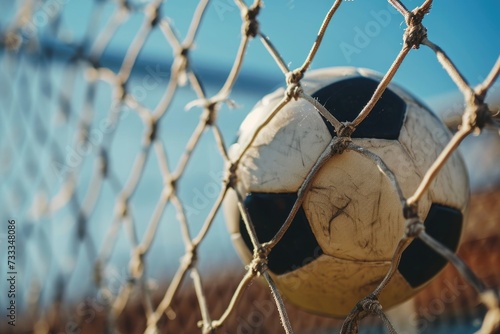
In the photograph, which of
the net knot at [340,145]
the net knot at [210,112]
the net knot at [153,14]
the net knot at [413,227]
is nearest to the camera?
the net knot at [413,227]

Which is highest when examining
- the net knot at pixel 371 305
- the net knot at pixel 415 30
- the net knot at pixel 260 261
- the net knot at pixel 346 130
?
the net knot at pixel 415 30

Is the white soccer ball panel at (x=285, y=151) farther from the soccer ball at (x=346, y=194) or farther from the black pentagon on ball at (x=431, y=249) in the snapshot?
the black pentagon on ball at (x=431, y=249)

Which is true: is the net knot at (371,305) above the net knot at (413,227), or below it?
below

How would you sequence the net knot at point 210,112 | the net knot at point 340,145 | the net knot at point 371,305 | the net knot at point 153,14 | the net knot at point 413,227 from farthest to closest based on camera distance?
the net knot at point 153,14, the net knot at point 210,112, the net knot at point 340,145, the net knot at point 371,305, the net knot at point 413,227

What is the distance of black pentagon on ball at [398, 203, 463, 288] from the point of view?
114 centimetres

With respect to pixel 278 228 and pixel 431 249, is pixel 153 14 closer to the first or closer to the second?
pixel 278 228

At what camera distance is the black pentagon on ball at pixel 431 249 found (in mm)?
1138

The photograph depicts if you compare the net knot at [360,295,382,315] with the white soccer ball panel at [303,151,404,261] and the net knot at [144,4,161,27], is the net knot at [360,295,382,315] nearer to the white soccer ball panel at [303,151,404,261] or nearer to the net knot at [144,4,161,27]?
the white soccer ball panel at [303,151,404,261]

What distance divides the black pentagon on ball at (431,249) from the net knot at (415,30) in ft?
1.03

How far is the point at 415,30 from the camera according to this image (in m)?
0.96

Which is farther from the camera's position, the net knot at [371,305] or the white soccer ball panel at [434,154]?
the white soccer ball panel at [434,154]

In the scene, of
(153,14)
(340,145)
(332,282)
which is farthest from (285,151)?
(153,14)

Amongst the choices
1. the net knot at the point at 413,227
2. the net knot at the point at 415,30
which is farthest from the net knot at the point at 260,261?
the net knot at the point at 415,30

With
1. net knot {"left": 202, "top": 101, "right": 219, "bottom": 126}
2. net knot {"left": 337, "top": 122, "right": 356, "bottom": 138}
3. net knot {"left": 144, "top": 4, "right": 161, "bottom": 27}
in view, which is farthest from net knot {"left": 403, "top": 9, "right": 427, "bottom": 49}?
net knot {"left": 144, "top": 4, "right": 161, "bottom": 27}
